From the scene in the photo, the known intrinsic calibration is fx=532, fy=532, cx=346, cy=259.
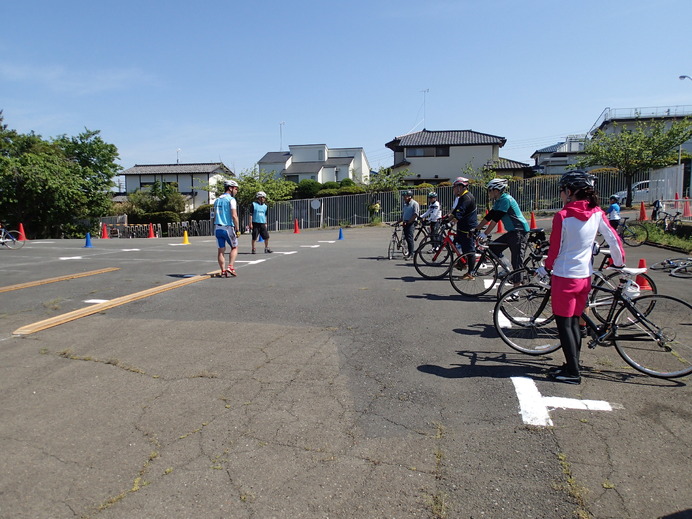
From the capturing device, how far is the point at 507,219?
8609 millimetres

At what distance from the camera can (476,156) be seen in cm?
4781

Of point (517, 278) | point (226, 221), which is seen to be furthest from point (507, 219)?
point (226, 221)

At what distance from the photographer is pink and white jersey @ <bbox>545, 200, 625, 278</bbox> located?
4648 mm

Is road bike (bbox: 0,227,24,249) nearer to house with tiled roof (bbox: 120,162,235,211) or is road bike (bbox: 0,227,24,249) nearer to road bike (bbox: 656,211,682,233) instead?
road bike (bbox: 656,211,682,233)

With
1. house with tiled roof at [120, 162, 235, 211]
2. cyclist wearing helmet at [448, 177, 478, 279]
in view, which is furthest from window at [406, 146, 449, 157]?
cyclist wearing helmet at [448, 177, 478, 279]

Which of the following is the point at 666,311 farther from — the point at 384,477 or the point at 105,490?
the point at 105,490

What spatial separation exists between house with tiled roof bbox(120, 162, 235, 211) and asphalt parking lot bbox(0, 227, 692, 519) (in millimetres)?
54039

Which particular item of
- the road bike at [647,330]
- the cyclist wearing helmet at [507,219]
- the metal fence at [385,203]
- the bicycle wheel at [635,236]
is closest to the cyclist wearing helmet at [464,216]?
the cyclist wearing helmet at [507,219]

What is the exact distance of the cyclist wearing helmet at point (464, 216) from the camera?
10141 mm

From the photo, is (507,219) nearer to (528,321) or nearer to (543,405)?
(528,321)

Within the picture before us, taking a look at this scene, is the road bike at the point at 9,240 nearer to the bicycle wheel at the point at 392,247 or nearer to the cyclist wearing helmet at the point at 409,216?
the bicycle wheel at the point at 392,247

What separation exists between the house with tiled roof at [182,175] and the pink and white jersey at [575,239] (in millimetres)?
56129

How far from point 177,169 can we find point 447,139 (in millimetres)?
31809

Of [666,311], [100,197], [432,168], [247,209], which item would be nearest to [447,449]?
[666,311]
